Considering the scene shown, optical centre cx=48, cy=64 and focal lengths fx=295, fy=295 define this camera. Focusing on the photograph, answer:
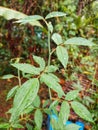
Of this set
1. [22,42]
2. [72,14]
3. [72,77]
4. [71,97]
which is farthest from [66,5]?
[71,97]

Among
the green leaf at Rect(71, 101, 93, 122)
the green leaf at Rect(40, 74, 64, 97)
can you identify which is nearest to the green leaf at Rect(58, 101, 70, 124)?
the green leaf at Rect(71, 101, 93, 122)

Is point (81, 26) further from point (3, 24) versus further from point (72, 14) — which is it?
point (3, 24)

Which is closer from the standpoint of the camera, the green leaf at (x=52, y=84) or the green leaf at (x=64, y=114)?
the green leaf at (x=52, y=84)

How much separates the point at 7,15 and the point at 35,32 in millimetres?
911

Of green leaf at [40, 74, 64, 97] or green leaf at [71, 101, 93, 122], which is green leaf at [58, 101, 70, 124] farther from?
green leaf at [40, 74, 64, 97]

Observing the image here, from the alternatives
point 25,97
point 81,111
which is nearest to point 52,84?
point 25,97

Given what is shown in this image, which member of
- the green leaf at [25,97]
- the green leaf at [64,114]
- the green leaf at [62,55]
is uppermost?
the green leaf at [62,55]

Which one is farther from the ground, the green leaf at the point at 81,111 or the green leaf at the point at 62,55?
the green leaf at the point at 62,55

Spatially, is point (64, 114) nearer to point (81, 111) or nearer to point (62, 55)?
point (81, 111)

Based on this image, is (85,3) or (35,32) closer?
(35,32)

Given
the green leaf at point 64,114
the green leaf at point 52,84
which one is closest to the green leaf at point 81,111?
the green leaf at point 64,114

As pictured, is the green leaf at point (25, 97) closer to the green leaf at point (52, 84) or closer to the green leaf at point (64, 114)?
the green leaf at point (52, 84)

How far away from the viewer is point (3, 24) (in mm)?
3357

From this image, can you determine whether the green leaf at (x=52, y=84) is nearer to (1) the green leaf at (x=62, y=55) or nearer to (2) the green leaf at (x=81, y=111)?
(1) the green leaf at (x=62, y=55)
